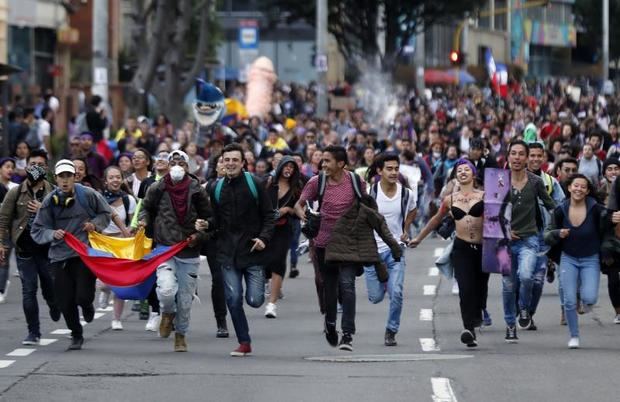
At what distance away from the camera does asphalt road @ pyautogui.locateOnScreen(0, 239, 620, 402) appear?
11.8 m

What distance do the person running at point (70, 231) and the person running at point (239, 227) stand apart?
45.5 inches

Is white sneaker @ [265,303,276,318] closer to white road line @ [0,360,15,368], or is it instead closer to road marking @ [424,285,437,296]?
road marking @ [424,285,437,296]

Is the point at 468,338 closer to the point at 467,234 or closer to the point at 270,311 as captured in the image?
the point at 467,234

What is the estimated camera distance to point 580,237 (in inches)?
575

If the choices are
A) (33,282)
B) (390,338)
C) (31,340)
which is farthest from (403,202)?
(31,340)

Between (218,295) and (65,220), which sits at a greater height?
(65,220)

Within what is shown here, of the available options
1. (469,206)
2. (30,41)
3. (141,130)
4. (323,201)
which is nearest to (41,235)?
(323,201)

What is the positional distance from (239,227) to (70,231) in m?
1.48

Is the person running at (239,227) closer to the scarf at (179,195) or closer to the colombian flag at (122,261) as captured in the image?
the scarf at (179,195)

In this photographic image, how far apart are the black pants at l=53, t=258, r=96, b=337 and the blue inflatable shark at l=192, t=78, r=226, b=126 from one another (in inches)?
551

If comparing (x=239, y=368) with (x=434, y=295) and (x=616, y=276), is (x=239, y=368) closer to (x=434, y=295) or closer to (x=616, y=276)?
(x=616, y=276)

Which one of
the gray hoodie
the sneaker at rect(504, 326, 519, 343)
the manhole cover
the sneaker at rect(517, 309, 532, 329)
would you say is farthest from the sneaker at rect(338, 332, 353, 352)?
the sneaker at rect(517, 309, 532, 329)

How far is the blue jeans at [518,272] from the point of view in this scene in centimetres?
1508

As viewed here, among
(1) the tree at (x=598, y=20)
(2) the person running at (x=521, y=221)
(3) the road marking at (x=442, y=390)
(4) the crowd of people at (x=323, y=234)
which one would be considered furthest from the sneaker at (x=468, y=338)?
(1) the tree at (x=598, y=20)
